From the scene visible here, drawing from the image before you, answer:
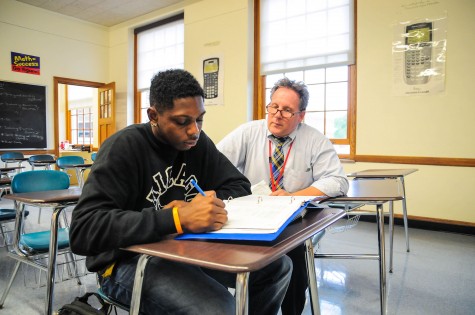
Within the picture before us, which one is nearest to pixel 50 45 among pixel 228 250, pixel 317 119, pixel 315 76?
pixel 315 76

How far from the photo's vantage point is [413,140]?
368cm

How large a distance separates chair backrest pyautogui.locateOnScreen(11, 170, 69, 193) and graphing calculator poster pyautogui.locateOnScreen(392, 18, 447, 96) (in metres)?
3.33

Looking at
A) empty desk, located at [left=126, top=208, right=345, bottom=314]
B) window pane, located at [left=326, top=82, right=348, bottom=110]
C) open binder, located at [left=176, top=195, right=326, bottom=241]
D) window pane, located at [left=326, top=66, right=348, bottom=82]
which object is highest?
window pane, located at [left=326, top=66, right=348, bottom=82]

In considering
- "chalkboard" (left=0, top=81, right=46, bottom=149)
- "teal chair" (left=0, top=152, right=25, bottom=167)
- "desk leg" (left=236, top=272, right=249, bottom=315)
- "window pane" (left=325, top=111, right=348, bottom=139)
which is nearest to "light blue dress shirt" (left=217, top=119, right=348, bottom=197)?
"desk leg" (left=236, top=272, right=249, bottom=315)

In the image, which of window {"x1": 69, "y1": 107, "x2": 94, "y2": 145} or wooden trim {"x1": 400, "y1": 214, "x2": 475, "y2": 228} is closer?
wooden trim {"x1": 400, "y1": 214, "x2": 475, "y2": 228}

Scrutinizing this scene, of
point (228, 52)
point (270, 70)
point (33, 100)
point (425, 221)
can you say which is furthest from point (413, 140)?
point (33, 100)

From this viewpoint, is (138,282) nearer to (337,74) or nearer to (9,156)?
(337,74)

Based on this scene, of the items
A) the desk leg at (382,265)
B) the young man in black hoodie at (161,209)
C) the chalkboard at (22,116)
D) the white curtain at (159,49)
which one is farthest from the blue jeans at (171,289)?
the chalkboard at (22,116)

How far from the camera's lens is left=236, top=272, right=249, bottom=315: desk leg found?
63 cm

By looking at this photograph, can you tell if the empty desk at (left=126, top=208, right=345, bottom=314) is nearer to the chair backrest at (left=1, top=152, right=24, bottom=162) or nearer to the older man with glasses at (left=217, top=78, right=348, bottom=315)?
the older man with glasses at (left=217, top=78, right=348, bottom=315)

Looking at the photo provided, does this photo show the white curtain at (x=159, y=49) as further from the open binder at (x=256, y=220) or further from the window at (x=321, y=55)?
the open binder at (x=256, y=220)

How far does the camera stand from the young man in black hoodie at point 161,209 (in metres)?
0.77

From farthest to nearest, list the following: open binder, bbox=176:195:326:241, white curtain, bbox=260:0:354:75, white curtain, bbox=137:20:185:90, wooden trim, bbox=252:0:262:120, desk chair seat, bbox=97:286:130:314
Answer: white curtain, bbox=137:20:185:90
wooden trim, bbox=252:0:262:120
white curtain, bbox=260:0:354:75
desk chair seat, bbox=97:286:130:314
open binder, bbox=176:195:326:241

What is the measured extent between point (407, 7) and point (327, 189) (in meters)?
3.03
